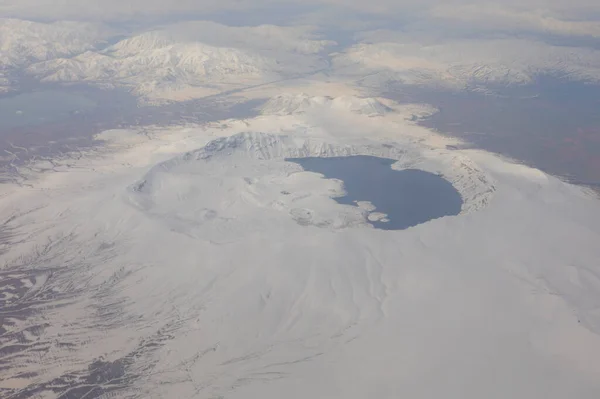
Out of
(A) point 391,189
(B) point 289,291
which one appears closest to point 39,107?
(A) point 391,189

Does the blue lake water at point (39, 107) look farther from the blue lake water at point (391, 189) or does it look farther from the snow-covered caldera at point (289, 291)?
the blue lake water at point (391, 189)

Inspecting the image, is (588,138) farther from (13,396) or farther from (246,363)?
(13,396)

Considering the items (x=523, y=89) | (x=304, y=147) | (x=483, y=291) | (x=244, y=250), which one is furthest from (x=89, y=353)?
(x=523, y=89)

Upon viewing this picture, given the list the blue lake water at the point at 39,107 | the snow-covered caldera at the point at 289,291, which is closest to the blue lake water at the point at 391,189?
the snow-covered caldera at the point at 289,291

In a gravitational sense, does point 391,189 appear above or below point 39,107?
below

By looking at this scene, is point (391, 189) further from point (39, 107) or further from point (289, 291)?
point (39, 107)

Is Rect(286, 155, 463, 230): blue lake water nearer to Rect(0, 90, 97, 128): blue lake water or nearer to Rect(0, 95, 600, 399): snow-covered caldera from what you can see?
Rect(0, 95, 600, 399): snow-covered caldera
